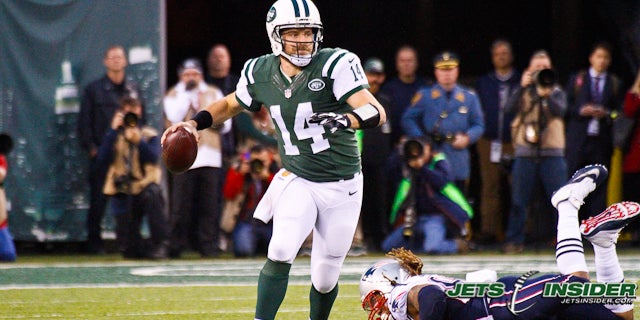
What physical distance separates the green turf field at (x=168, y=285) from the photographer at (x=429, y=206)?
0.72 ft

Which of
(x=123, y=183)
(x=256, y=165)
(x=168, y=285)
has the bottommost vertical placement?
(x=168, y=285)

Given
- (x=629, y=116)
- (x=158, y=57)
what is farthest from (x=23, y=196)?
(x=629, y=116)

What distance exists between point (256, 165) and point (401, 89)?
4.71 feet

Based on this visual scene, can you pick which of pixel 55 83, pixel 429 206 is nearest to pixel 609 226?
pixel 429 206

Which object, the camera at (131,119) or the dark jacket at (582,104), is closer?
the camera at (131,119)

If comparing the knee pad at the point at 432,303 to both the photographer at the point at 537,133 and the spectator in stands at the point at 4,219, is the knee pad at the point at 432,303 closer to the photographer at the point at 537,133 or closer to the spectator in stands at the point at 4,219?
the photographer at the point at 537,133

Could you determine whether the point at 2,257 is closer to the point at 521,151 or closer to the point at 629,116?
the point at 521,151

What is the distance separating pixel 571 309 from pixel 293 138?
4.72ft

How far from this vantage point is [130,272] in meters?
8.87

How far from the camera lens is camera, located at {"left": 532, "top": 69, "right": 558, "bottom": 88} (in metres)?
9.73

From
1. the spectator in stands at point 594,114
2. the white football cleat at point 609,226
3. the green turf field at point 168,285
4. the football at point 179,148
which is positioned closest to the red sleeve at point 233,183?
the green turf field at point 168,285

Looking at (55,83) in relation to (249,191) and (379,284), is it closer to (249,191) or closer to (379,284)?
(249,191)

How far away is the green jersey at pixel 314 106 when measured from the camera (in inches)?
219

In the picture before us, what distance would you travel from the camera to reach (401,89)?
1046 centimetres
